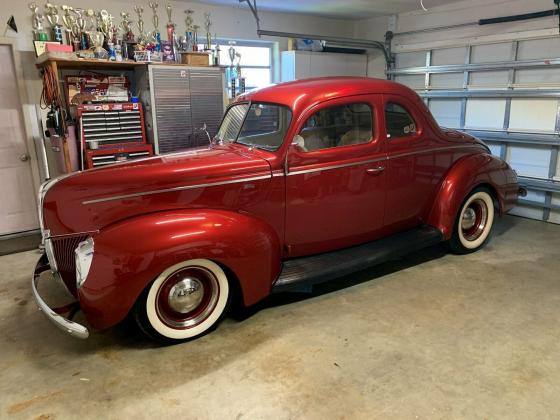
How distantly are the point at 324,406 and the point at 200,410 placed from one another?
639mm

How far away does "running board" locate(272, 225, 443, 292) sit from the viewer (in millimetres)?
3000

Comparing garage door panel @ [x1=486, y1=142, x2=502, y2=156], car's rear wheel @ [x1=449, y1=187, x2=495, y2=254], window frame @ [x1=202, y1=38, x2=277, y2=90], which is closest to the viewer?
car's rear wheel @ [x1=449, y1=187, x2=495, y2=254]

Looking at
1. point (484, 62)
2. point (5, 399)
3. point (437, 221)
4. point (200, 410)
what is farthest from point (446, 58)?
point (5, 399)

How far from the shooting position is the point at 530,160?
17.3ft

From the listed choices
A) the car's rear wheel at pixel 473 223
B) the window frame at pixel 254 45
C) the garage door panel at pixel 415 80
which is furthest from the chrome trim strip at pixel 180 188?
the garage door panel at pixel 415 80

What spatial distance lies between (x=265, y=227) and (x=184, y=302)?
0.72 m

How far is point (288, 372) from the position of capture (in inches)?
96.8

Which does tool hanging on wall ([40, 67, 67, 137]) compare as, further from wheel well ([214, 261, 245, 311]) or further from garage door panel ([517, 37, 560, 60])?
garage door panel ([517, 37, 560, 60])

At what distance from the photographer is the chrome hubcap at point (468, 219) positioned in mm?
4168

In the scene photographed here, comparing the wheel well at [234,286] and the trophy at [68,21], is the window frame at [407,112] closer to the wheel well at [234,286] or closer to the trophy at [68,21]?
the wheel well at [234,286]

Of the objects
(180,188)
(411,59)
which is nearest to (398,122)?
(180,188)

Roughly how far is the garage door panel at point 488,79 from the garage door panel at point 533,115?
11.4 inches

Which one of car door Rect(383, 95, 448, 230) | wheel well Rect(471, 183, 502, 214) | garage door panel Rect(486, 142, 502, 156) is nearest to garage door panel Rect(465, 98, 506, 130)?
garage door panel Rect(486, 142, 502, 156)

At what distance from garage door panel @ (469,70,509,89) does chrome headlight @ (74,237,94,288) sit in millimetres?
5065
